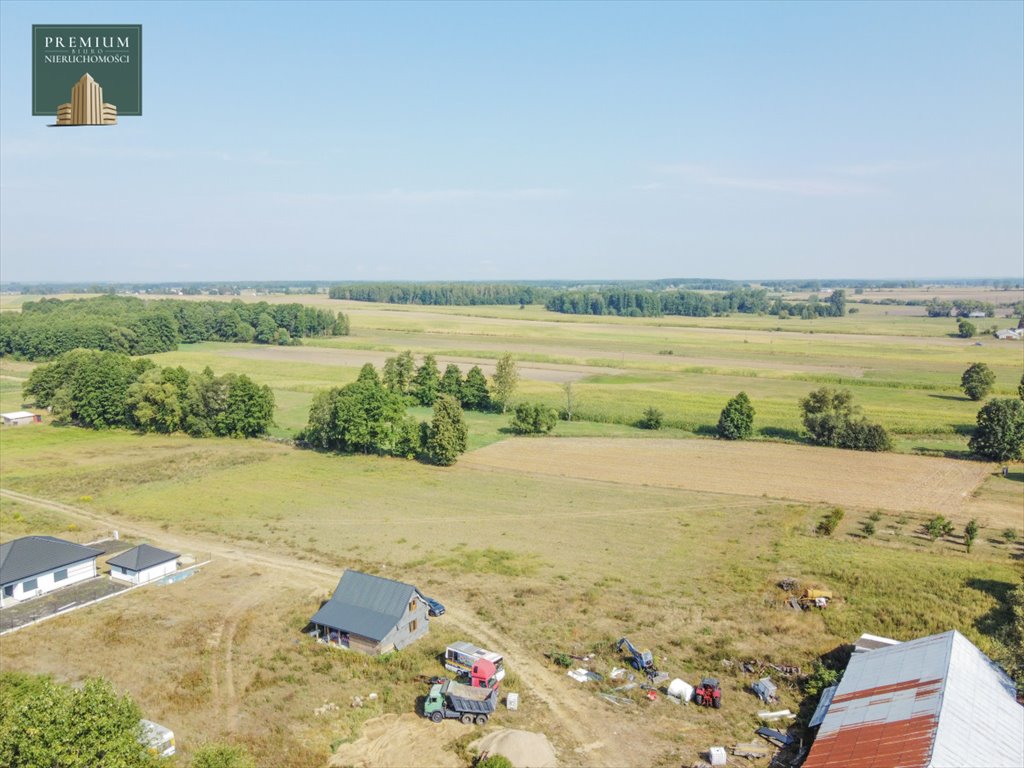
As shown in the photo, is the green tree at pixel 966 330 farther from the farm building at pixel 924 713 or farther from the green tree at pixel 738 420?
the farm building at pixel 924 713

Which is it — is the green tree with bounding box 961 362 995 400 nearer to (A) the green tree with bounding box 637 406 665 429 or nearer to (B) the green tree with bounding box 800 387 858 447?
(B) the green tree with bounding box 800 387 858 447

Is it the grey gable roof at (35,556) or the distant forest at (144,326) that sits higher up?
the distant forest at (144,326)

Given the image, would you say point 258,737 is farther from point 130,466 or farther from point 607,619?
point 130,466

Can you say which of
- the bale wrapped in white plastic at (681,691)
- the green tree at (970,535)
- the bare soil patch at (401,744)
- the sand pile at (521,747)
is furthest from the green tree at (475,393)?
the sand pile at (521,747)

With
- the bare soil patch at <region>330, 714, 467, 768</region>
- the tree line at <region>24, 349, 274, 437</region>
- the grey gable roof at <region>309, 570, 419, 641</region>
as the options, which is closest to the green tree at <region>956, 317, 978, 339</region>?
the tree line at <region>24, 349, 274, 437</region>

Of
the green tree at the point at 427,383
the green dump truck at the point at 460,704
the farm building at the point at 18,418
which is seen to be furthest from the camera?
the green tree at the point at 427,383

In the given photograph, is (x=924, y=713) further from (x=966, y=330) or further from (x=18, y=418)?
(x=966, y=330)

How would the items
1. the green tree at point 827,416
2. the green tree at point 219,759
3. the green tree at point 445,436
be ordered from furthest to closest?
the green tree at point 827,416
the green tree at point 445,436
the green tree at point 219,759

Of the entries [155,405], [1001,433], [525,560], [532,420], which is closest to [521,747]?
[525,560]
